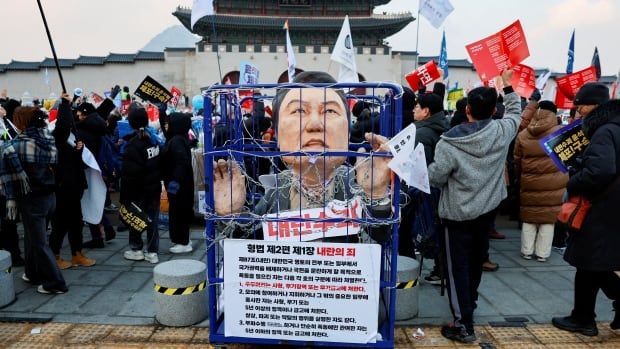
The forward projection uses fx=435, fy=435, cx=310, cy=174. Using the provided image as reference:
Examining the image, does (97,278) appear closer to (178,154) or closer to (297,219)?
(178,154)

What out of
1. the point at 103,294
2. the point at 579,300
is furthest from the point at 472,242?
the point at 103,294

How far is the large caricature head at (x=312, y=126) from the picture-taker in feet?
9.07

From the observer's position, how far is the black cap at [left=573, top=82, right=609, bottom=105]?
354cm

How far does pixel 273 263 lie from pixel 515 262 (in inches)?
160

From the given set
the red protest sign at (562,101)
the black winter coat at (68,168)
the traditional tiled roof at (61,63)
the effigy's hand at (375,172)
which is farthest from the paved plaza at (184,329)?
the traditional tiled roof at (61,63)

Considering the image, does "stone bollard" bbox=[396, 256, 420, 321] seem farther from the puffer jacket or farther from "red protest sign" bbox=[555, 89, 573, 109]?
"red protest sign" bbox=[555, 89, 573, 109]

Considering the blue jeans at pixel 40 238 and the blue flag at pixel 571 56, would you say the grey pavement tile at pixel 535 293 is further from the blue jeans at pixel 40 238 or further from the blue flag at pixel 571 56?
the blue flag at pixel 571 56

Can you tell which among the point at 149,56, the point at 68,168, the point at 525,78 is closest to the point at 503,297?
the point at 525,78

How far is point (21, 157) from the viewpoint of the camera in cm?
402

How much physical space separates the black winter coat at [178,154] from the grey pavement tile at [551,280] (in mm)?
4382

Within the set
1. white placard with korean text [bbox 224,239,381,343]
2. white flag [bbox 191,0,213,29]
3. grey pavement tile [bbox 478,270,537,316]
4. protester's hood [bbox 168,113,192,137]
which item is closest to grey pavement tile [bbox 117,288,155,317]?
white placard with korean text [bbox 224,239,381,343]

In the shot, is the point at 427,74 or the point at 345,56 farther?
the point at 427,74

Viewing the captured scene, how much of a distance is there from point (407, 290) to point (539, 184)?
8.94 feet

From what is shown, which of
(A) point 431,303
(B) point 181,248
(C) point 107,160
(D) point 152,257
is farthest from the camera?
(C) point 107,160
